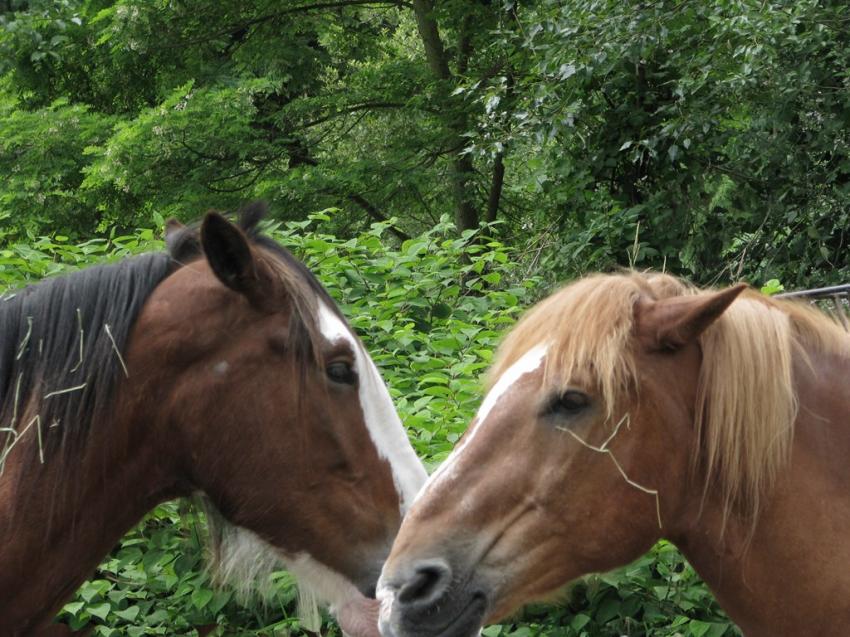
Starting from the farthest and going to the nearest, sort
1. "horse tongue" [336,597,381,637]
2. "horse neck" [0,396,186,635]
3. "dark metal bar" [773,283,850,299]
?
"dark metal bar" [773,283,850,299]
"horse tongue" [336,597,381,637]
"horse neck" [0,396,186,635]

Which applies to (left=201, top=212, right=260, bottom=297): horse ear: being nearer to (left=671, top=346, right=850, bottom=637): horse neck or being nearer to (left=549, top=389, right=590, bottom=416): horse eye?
(left=549, top=389, right=590, bottom=416): horse eye

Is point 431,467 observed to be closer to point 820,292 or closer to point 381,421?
point 381,421

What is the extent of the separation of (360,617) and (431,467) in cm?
93

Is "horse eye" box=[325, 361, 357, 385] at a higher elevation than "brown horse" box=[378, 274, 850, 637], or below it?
higher

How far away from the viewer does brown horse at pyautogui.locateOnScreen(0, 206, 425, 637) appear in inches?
108

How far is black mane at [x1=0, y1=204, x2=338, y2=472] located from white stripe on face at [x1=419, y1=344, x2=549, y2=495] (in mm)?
611

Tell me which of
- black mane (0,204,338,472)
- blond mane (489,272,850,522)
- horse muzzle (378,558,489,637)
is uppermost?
black mane (0,204,338,472)

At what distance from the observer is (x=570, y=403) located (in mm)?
2518

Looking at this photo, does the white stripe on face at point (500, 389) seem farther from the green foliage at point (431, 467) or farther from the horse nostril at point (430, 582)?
the green foliage at point (431, 467)

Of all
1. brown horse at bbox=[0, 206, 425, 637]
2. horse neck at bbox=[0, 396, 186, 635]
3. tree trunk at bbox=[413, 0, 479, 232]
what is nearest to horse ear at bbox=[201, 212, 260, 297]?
brown horse at bbox=[0, 206, 425, 637]

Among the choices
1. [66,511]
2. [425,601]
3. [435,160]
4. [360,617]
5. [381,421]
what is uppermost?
[66,511]

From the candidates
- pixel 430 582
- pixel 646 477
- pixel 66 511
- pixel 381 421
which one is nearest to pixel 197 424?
pixel 66 511

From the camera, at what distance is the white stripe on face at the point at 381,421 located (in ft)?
9.74

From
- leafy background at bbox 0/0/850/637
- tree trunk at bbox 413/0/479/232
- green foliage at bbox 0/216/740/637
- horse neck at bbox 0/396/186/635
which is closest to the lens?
horse neck at bbox 0/396/186/635
